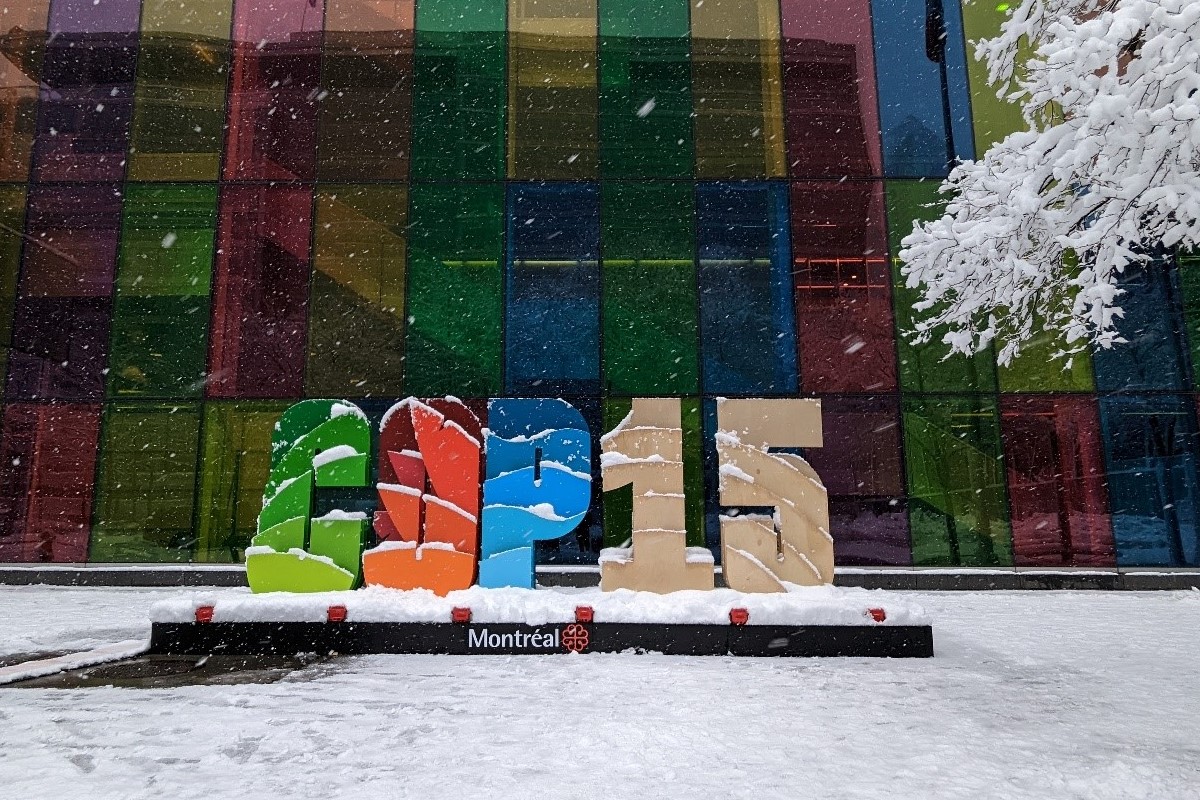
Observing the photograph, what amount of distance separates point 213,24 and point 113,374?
23.2 ft

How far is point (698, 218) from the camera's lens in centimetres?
1322

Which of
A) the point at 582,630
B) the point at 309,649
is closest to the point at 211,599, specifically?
the point at 309,649

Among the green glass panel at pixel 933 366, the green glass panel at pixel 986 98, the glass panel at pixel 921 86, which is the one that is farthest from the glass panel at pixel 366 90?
the green glass panel at pixel 986 98

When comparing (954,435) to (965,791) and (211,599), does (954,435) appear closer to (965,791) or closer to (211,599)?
(965,791)

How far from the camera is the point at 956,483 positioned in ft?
40.8

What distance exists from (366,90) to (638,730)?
13.0 meters

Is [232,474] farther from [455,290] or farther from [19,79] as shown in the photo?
[19,79]

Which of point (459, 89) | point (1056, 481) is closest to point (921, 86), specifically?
point (1056, 481)

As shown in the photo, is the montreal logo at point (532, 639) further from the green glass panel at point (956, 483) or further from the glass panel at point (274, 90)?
the glass panel at point (274, 90)

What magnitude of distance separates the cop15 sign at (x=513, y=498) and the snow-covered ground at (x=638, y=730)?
1.06m

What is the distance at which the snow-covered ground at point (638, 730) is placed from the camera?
3682mm

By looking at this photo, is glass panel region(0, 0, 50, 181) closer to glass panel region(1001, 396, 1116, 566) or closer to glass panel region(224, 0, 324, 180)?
glass panel region(224, 0, 324, 180)

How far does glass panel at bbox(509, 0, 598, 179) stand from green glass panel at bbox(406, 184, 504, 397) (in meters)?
1.09

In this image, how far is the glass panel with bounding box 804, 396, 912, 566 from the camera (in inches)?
480
